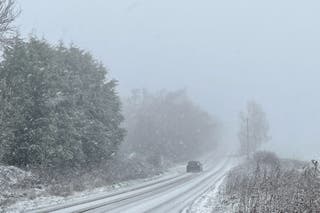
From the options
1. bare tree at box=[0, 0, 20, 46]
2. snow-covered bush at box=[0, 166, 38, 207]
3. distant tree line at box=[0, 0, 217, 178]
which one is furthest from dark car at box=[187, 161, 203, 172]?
bare tree at box=[0, 0, 20, 46]

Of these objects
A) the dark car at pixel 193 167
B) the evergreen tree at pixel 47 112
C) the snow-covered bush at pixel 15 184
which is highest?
the evergreen tree at pixel 47 112

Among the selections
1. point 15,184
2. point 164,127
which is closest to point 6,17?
point 15,184

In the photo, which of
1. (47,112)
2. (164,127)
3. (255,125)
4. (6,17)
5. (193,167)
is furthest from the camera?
(255,125)

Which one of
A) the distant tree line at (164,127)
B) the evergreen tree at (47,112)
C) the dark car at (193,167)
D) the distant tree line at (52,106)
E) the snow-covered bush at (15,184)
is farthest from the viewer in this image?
the distant tree line at (164,127)

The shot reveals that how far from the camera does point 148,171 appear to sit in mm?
52688

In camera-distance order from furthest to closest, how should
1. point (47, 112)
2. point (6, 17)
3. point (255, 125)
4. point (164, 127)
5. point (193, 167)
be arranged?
point (255, 125) → point (164, 127) → point (193, 167) → point (47, 112) → point (6, 17)

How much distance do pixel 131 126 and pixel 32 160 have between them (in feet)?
199

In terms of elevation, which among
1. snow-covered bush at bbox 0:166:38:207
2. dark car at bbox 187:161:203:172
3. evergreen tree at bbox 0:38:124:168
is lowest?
dark car at bbox 187:161:203:172

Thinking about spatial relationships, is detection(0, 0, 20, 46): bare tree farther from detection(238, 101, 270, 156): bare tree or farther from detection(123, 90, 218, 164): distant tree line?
detection(238, 101, 270, 156): bare tree

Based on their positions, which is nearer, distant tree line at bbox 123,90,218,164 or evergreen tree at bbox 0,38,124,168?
evergreen tree at bbox 0,38,124,168

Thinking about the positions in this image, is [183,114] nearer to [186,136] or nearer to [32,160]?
[186,136]

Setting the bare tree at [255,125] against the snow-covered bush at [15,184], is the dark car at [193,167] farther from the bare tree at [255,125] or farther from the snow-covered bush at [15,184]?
the bare tree at [255,125]

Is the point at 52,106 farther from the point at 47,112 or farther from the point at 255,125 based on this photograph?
the point at 255,125

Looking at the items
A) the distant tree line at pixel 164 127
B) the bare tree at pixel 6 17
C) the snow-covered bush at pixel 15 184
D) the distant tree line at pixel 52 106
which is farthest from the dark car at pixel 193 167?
the bare tree at pixel 6 17
